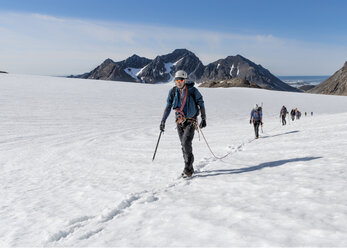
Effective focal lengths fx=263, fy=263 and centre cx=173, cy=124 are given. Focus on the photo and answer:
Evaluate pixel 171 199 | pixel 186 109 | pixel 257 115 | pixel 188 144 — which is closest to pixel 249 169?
pixel 188 144

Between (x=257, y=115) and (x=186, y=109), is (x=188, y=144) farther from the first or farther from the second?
(x=257, y=115)

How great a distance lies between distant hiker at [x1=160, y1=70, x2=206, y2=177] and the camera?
6465 millimetres

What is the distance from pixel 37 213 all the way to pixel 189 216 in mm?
2792

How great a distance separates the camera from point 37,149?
12.2 metres

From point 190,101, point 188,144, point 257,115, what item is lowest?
point 257,115

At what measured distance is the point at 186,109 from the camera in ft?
21.7

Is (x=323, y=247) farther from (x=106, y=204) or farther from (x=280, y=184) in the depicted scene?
(x=106, y=204)

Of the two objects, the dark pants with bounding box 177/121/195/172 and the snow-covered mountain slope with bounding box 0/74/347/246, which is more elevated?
the dark pants with bounding box 177/121/195/172

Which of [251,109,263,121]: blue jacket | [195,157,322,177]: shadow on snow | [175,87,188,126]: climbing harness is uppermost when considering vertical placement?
[175,87,188,126]: climbing harness

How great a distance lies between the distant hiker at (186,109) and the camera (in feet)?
21.2

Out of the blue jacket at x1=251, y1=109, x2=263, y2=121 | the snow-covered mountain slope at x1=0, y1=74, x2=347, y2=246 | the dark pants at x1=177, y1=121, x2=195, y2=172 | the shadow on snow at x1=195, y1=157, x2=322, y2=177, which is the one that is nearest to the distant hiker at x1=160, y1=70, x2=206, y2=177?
the dark pants at x1=177, y1=121, x2=195, y2=172

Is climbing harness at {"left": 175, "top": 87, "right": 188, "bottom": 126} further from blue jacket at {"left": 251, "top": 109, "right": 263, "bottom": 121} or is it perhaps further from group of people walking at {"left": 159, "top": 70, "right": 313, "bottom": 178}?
blue jacket at {"left": 251, "top": 109, "right": 263, "bottom": 121}

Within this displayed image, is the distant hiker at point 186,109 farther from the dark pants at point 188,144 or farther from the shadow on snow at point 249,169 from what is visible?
the shadow on snow at point 249,169

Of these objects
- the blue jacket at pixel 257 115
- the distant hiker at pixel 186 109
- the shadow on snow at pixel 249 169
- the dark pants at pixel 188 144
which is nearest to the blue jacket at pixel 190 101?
the distant hiker at pixel 186 109
